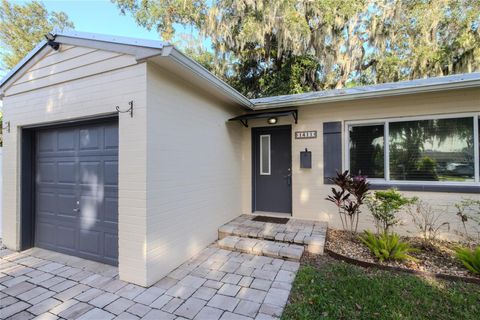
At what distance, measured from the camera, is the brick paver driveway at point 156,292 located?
7.54 ft

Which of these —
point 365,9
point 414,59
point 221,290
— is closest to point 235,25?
point 365,9

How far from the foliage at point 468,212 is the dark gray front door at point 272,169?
287cm

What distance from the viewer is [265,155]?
17.9 feet

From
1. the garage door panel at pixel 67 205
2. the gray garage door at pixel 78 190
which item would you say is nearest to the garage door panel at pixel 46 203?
the gray garage door at pixel 78 190

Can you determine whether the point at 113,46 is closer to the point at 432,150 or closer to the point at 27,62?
the point at 27,62

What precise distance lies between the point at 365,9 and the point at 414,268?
30.0ft

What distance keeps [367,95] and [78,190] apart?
507 cm

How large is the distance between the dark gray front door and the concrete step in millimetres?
1537

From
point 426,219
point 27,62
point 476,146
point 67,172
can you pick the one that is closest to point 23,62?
point 27,62

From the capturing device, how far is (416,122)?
4.21 metres

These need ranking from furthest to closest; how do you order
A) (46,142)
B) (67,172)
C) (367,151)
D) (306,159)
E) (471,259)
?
(306,159) < (367,151) < (46,142) < (67,172) < (471,259)

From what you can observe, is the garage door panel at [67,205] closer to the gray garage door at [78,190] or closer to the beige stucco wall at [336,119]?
the gray garage door at [78,190]

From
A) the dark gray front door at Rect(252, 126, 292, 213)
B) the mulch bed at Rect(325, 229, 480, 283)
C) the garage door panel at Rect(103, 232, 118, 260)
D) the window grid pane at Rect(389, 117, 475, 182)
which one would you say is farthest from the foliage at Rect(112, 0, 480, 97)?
the garage door panel at Rect(103, 232, 118, 260)

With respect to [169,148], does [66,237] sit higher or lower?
lower
